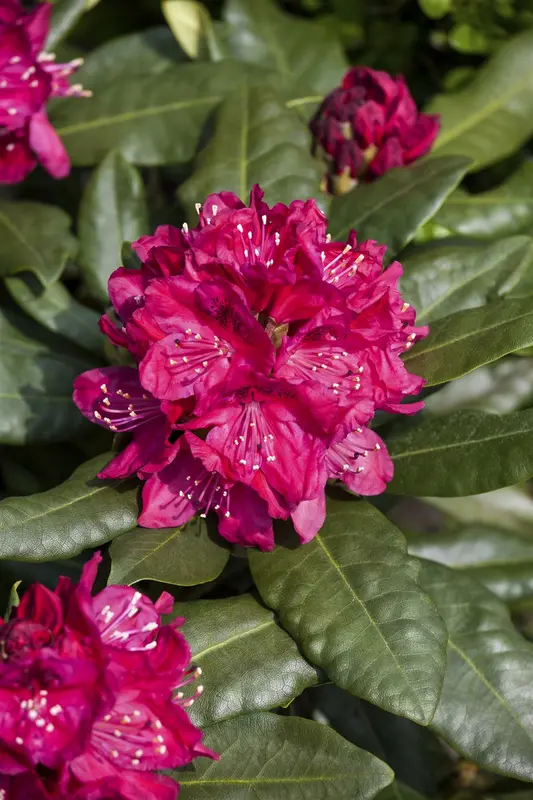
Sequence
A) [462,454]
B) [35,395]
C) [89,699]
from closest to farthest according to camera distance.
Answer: [89,699] < [462,454] < [35,395]

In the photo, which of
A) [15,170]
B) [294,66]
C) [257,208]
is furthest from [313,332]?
[294,66]

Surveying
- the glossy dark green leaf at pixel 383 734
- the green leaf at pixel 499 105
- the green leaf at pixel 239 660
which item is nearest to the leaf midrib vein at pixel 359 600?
the green leaf at pixel 239 660

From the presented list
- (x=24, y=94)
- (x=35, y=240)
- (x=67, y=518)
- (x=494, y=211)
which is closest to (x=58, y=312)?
(x=35, y=240)

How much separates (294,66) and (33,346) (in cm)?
91

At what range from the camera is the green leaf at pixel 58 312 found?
5.20 feet

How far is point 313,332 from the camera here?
1.14m

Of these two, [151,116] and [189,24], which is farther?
[189,24]

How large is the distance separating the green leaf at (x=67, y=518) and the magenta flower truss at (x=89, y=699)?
106mm

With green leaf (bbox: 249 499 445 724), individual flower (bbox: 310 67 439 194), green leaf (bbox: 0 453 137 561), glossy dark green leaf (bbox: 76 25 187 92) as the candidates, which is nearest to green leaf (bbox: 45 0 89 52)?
glossy dark green leaf (bbox: 76 25 187 92)

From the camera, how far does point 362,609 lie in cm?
119

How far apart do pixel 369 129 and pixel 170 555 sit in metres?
0.83

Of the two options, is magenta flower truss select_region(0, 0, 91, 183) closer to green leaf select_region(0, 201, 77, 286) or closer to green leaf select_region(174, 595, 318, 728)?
green leaf select_region(0, 201, 77, 286)

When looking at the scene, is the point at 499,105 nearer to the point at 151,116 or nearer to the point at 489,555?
the point at 151,116

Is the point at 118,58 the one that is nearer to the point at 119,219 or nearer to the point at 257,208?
the point at 119,219
